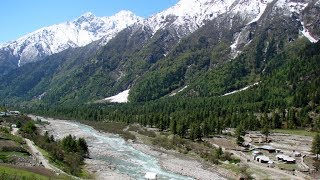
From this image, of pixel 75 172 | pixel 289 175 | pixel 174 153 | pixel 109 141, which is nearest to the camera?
pixel 75 172

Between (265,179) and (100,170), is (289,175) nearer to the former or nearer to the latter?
(265,179)

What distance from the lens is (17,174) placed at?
6969 cm

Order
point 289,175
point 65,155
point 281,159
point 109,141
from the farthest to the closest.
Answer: point 109,141, point 281,159, point 65,155, point 289,175

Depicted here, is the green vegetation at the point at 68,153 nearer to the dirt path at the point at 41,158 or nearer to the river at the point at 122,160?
the dirt path at the point at 41,158

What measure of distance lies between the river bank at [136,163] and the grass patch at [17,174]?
25658 millimetres

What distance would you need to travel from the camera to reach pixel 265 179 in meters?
A: 97.0

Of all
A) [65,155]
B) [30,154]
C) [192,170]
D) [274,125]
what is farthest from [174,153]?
[274,125]

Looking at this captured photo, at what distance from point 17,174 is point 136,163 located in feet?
167

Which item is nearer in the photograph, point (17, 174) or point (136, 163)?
point (17, 174)

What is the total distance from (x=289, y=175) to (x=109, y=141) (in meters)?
79.9

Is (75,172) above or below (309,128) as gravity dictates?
below

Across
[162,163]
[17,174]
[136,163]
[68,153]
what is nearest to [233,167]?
[162,163]

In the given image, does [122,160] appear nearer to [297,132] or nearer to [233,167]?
[233,167]

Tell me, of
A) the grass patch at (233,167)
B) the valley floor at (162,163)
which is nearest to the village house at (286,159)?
the valley floor at (162,163)
